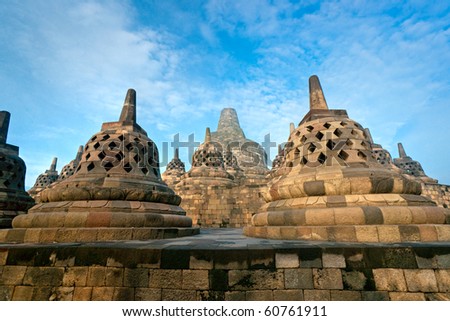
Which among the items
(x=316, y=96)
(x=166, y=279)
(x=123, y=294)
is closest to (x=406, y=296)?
(x=166, y=279)

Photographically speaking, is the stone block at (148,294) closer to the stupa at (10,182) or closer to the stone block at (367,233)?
the stone block at (367,233)

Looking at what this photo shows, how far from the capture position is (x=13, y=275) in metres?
2.82

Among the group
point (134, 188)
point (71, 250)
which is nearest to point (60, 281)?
point (71, 250)

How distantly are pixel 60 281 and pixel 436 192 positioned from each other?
1886cm

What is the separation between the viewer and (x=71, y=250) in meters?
2.81

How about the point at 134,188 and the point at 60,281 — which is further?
the point at 134,188

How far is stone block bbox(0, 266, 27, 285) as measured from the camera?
9.20ft

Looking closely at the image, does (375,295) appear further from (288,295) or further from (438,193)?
(438,193)

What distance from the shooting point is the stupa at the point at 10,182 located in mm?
6680

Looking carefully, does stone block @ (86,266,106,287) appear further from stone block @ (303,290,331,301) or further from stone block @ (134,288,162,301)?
stone block @ (303,290,331,301)

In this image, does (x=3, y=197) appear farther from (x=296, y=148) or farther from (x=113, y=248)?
(x=296, y=148)

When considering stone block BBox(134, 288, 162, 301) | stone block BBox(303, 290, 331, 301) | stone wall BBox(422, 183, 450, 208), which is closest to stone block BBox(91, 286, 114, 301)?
stone block BBox(134, 288, 162, 301)

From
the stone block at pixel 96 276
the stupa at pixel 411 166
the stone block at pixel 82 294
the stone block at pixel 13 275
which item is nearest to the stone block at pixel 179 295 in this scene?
the stone block at pixel 96 276

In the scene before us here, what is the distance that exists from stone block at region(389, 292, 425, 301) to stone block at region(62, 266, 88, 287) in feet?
12.3
